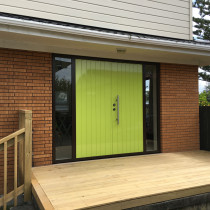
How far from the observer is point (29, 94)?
4.35m

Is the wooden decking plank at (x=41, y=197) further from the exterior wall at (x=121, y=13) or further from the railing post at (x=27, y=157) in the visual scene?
the exterior wall at (x=121, y=13)

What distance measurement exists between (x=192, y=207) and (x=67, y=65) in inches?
132

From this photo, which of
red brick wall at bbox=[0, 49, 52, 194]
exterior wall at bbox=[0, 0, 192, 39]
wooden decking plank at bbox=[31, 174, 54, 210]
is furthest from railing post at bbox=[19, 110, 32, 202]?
exterior wall at bbox=[0, 0, 192, 39]

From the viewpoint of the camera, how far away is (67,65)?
472 centimetres

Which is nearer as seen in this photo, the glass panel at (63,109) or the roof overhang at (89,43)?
the roof overhang at (89,43)

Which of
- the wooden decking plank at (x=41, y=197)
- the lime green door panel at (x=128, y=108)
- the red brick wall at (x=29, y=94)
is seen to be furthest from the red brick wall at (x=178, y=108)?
the wooden decking plank at (x=41, y=197)

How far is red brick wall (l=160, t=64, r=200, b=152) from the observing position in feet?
18.2

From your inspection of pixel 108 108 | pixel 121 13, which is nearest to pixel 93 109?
pixel 108 108

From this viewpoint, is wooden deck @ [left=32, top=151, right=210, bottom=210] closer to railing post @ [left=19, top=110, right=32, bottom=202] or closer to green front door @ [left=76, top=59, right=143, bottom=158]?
railing post @ [left=19, top=110, right=32, bottom=202]

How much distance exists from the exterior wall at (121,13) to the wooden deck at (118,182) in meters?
2.87

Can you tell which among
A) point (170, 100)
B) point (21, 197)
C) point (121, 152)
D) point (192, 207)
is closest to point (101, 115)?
point (121, 152)

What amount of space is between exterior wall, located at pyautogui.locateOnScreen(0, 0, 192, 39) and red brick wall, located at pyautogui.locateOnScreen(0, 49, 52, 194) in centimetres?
82

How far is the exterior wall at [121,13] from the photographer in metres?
4.34

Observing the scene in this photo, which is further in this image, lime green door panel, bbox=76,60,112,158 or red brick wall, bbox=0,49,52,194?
lime green door panel, bbox=76,60,112,158
